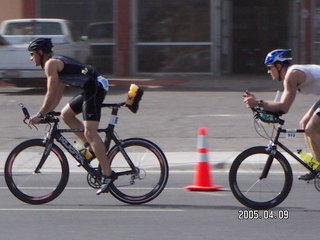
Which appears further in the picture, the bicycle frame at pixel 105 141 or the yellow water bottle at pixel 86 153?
the yellow water bottle at pixel 86 153

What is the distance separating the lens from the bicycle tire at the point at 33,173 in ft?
29.0

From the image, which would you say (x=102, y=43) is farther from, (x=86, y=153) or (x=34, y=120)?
(x=34, y=120)

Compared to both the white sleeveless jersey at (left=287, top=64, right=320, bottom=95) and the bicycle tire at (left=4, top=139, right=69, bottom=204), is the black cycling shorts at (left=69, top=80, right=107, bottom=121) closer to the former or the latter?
the bicycle tire at (left=4, top=139, right=69, bottom=204)

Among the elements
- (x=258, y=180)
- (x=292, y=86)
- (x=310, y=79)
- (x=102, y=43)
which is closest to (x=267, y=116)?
(x=292, y=86)

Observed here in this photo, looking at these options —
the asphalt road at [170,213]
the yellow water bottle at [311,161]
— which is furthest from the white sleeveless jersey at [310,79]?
the asphalt road at [170,213]

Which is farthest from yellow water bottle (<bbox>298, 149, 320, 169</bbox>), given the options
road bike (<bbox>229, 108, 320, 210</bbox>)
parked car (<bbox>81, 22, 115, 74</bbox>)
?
parked car (<bbox>81, 22, 115, 74</bbox>)

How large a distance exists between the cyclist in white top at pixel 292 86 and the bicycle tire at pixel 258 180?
0.27m

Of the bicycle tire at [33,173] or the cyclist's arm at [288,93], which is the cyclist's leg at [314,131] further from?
the bicycle tire at [33,173]

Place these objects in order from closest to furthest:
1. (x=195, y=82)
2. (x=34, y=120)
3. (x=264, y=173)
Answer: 1. (x=264, y=173)
2. (x=34, y=120)
3. (x=195, y=82)

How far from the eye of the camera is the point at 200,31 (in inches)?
961

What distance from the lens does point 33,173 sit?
29.6 feet

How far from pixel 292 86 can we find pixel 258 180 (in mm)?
1035

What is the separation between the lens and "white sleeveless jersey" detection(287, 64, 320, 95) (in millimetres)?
8336

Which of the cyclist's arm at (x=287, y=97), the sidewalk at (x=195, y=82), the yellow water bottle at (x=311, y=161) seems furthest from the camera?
the sidewalk at (x=195, y=82)
